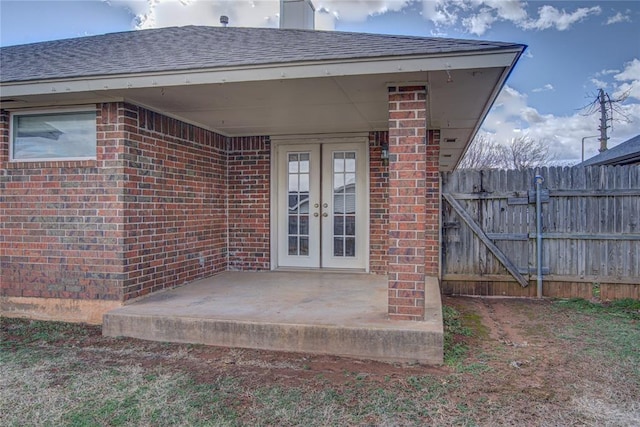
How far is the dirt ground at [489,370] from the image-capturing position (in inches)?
115

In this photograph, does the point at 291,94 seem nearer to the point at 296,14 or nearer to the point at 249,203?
the point at 249,203

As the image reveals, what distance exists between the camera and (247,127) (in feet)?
21.9

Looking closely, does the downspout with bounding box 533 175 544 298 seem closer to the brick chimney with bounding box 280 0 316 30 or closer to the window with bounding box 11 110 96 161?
the brick chimney with bounding box 280 0 316 30

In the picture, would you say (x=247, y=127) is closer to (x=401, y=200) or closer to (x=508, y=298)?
(x=401, y=200)

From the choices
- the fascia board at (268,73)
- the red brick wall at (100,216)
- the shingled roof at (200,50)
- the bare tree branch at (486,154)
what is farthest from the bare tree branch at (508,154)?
the fascia board at (268,73)

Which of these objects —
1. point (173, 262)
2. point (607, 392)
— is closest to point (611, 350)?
point (607, 392)

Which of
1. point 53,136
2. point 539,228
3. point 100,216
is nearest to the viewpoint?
point 100,216

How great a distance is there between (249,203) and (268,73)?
11.9 feet

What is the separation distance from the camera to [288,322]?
4.12 m

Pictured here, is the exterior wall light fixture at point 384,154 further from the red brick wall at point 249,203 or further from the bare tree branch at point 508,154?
the bare tree branch at point 508,154

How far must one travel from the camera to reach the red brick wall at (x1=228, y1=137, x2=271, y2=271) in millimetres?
7309

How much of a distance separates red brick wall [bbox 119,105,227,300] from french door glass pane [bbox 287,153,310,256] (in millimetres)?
1134

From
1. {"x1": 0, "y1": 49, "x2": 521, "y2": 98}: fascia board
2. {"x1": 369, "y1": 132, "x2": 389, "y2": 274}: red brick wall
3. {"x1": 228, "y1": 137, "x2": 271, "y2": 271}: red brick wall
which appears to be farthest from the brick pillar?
{"x1": 228, "y1": 137, "x2": 271, "y2": 271}: red brick wall

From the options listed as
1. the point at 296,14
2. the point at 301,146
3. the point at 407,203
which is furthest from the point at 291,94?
the point at 296,14
